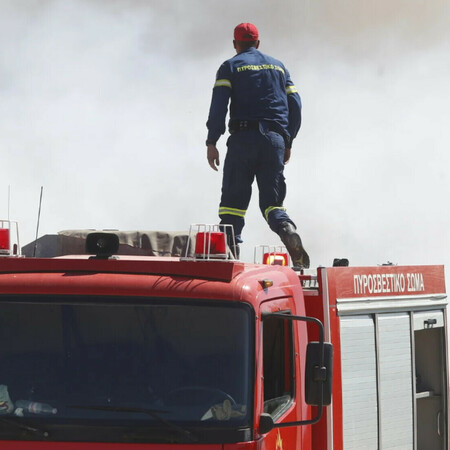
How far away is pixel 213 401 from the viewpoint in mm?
4852

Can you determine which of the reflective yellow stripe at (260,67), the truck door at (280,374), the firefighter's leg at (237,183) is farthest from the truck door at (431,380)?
the reflective yellow stripe at (260,67)

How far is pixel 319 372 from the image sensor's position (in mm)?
4965

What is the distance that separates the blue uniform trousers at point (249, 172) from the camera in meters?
8.52

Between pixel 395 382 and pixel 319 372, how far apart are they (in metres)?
2.33

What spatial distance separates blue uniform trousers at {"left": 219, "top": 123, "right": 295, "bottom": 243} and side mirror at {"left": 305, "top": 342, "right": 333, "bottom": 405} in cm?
351

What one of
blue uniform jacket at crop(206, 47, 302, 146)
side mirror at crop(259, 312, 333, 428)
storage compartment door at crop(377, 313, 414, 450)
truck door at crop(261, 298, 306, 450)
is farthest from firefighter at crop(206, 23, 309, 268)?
side mirror at crop(259, 312, 333, 428)

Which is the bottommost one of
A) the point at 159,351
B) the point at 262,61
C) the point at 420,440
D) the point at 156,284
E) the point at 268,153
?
the point at 420,440

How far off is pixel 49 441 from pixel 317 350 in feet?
4.33

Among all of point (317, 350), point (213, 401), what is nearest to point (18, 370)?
point (213, 401)

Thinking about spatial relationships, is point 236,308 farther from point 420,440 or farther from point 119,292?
point 420,440

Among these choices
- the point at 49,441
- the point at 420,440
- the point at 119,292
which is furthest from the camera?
the point at 420,440

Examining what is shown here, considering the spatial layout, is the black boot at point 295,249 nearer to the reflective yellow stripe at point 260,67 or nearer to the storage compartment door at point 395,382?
the storage compartment door at point 395,382

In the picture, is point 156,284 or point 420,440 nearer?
point 156,284

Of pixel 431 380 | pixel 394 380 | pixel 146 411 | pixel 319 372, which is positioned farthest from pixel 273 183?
→ pixel 146 411
